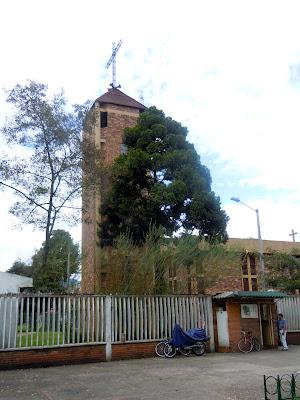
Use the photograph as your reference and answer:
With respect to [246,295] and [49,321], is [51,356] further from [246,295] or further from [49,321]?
[246,295]

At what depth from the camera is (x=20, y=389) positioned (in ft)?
34.8

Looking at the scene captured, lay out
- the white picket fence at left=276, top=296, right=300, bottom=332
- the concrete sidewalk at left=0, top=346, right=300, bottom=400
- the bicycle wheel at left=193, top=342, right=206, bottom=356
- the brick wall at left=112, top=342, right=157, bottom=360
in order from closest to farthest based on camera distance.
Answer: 1. the concrete sidewalk at left=0, top=346, right=300, bottom=400
2. the brick wall at left=112, top=342, right=157, bottom=360
3. the bicycle wheel at left=193, top=342, right=206, bottom=356
4. the white picket fence at left=276, top=296, right=300, bottom=332

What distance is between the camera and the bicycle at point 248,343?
709 inches

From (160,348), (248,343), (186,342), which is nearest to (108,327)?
(160,348)

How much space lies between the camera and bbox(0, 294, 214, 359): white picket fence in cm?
1465

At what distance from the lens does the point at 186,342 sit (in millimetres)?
16812

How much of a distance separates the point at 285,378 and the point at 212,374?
6.56 ft

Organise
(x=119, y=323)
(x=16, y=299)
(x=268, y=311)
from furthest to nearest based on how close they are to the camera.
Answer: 1. (x=268, y=311)
2. (x=119, y=323)
3. (x=16, y=299)

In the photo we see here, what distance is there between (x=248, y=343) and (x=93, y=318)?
635cm

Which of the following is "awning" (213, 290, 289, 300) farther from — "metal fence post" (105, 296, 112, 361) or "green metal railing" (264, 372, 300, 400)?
"green metal railing" (264, 372, 300, 400)

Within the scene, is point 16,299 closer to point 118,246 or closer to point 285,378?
point 118,246

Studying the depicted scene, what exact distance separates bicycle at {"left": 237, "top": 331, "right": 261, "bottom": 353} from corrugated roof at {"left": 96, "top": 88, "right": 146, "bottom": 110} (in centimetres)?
2298

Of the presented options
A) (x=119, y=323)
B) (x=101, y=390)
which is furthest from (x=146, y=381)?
(x=119, y=323)

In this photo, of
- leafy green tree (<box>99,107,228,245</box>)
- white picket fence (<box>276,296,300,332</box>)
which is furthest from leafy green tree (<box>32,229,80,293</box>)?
white picket fence (<box>276,296,300,332</box>)
